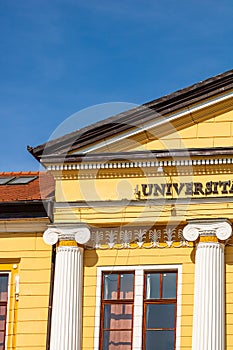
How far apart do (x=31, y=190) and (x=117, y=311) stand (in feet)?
14.6

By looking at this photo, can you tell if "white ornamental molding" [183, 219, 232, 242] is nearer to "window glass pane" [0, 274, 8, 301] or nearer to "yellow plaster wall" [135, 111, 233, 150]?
"yellow plaster wall" [135, 111, 233, 150]

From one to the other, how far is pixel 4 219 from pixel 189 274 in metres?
4.89

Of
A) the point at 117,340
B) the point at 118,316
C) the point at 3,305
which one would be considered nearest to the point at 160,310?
the point at 118,316

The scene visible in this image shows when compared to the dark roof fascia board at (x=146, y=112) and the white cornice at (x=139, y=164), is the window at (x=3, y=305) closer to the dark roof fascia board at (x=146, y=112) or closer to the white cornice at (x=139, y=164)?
the white cornice at (x=139, y=164)

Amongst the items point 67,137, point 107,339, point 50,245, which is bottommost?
point 107,339

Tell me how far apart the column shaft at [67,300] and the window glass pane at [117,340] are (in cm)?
65

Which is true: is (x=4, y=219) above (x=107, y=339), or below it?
above

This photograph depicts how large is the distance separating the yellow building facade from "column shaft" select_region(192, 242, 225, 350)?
32 millimetres

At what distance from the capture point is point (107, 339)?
1335 inches

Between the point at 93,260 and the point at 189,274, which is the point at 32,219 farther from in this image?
the point at 189,274

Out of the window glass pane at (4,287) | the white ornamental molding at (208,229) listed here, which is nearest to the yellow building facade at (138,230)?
the white ornamental molding at (208,229)

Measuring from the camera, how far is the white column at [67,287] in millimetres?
33562

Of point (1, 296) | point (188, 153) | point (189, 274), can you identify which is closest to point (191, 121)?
point (188, 153)

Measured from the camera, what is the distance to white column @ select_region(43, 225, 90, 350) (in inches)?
1321
